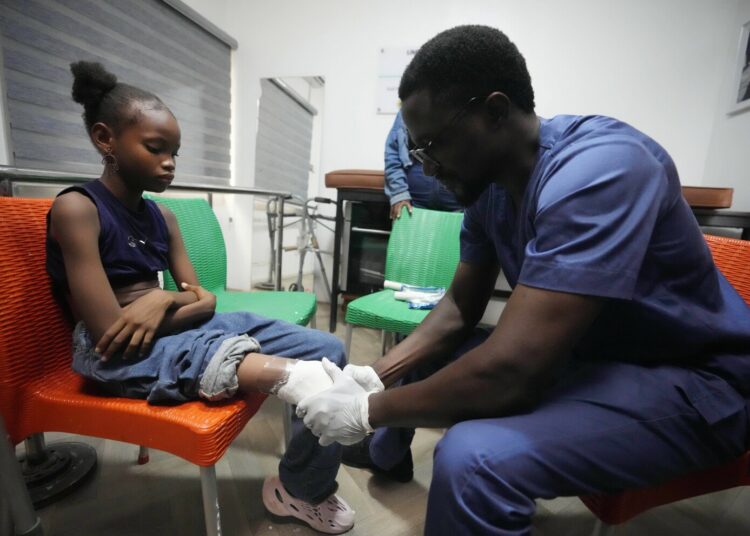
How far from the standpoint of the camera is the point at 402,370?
0.84 metres

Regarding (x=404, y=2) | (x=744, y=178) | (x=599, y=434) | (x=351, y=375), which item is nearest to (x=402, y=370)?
(x=351, y=375)

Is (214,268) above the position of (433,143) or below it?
below

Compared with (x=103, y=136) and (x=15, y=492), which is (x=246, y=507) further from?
(x=103, y=136)

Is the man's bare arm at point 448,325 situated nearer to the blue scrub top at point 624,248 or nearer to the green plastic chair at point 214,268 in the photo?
the blue scrub top at point 624,248

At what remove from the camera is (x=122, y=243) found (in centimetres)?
79

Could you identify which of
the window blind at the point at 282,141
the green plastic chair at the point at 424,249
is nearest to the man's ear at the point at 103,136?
the green plastic chair at the point at 424,249

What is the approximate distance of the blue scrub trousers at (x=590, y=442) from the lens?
462 mm

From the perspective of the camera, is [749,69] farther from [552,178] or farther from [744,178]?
[552,178]

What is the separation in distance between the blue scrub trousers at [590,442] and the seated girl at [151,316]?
337 mm

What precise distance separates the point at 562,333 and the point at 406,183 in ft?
5.03

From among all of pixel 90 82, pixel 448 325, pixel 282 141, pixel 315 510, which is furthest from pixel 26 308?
pixel 282 141

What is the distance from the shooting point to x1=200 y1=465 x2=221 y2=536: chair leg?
62 centimetres

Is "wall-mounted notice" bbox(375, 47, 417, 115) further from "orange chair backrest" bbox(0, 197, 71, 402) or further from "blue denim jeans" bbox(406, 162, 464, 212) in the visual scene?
"orange chair backrest" bbox(0, 197, 71, 402)

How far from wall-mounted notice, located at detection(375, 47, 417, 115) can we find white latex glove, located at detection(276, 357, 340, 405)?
2.31 m
